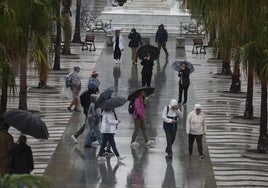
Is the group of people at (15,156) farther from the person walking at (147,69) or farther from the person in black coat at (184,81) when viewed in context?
the person walking at (147,69)

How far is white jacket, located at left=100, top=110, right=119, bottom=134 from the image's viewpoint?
20.0 meters

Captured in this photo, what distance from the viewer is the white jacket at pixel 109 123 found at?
65.6 ft

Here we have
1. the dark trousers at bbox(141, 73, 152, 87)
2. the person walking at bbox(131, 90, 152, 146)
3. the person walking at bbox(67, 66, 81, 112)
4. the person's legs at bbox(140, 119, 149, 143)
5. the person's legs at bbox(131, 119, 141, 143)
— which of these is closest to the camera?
the person walking at bbox(131, 90, 152, 146)

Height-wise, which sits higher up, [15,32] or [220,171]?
[15,32]

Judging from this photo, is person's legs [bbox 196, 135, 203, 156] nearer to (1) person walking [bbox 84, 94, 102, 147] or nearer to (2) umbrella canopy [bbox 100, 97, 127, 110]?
(2) umbrella canopy [bbox 100, 97, 127, 110]

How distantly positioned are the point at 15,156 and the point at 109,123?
485 cm

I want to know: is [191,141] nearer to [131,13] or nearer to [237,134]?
[237,134]

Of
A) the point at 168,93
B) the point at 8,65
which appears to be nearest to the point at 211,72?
the point at 168,93

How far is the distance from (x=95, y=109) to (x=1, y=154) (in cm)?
551

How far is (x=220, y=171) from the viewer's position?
19188mm

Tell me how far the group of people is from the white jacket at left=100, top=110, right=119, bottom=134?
4.55 metres

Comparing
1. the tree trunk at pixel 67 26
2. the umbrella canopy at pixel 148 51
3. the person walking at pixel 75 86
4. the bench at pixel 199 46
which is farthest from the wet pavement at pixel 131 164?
the bench at pixel 199 46

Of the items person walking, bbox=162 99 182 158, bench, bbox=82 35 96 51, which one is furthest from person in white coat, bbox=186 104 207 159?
bench, bbox=82 35 96 51

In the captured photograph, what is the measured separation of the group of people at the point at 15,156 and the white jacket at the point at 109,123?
4.55 meters
